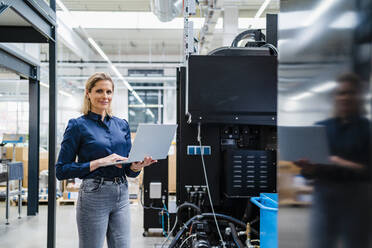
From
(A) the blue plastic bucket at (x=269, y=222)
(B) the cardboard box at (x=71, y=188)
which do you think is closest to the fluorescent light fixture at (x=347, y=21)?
(A) the blue plastic bucket at (x=269, y=222)

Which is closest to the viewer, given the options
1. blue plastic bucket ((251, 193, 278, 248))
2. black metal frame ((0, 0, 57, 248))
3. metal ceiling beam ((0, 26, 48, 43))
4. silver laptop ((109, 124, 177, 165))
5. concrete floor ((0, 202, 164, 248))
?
blue plastic bucket ((251, 193, 278, 248))

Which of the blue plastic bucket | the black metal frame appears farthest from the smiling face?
the blue plastic bucket

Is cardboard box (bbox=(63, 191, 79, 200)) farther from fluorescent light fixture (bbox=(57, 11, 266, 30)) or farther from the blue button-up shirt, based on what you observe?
the blue button-up shirt

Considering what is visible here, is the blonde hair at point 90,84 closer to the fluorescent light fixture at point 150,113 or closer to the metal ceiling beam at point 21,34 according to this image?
the metal ceiling beam at point 21,34

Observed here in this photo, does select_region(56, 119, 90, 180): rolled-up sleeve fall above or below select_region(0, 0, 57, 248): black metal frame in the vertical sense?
below

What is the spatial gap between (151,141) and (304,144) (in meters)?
1.27

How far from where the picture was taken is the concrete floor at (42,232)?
10.9ft

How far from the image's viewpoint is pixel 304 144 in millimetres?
423

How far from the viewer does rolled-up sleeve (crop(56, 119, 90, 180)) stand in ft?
5.20

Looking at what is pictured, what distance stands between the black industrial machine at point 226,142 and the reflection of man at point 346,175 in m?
1.42

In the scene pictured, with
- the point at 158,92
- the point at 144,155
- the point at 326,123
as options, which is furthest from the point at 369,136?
the point at 158,92

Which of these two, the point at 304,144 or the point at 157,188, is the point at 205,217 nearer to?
the point at 157,188

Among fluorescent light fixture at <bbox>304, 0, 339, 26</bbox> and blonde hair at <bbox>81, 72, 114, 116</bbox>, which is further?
blonde hair at <bbox>81, 72, 114, 116</bbox>

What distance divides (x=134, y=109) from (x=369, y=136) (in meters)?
10.1
